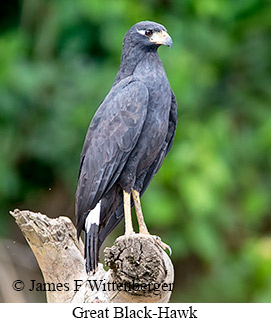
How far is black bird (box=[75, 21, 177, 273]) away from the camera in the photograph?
467 cm

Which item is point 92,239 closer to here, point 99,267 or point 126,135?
point 99,267

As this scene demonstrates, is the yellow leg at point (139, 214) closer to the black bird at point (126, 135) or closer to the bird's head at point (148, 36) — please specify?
the black bird at point (126, 135)

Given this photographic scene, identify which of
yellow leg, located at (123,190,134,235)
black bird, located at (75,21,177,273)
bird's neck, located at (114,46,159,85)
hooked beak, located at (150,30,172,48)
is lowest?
yellow leg, located at (123,190,134,235)

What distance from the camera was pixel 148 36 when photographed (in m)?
4.84

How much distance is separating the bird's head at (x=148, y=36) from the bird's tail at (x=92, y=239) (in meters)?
1.12

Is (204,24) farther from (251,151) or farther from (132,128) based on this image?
(132,128)

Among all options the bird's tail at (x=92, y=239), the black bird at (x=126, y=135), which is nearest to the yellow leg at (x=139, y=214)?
the black bird at (x=126, y=135)

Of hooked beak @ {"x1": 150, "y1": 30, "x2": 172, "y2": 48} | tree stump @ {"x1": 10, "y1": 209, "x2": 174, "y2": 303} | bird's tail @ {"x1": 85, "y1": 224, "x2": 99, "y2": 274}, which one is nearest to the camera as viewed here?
tree stump @ {"x1": 10, "y1": 209, "x2": 174, "y2": 303}

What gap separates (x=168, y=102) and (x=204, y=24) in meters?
3.53

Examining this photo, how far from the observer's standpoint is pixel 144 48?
488cm

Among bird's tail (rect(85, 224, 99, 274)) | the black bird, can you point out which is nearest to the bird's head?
the black bird

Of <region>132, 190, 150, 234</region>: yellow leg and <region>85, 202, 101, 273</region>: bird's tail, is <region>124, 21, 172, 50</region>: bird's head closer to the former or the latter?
<region>132, 190, 150, 234</region>: yellow leg

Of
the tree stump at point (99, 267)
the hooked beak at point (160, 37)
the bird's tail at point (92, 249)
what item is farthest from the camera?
the hooked beak at point (160, 37)

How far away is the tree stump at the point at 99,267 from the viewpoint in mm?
4082
